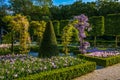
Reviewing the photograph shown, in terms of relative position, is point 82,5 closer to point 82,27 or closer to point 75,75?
point 82,27

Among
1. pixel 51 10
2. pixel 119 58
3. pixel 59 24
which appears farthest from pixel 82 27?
pixel 51 10

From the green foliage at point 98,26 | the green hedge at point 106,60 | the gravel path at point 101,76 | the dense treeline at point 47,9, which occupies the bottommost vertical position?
the gravel path at point 101,76

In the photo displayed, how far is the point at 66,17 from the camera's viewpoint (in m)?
59.2

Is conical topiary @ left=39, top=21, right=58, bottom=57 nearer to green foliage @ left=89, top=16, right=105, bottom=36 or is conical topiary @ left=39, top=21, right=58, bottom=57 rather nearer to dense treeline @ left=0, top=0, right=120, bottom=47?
green foliage @ left=89, top=16, right=105, bottom=36

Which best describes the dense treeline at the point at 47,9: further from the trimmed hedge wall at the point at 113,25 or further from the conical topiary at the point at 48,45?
the conical topiary at the point at 48,45

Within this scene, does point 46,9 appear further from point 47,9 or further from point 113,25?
point 113,25

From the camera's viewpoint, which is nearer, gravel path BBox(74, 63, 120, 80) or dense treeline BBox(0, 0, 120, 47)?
gravel path BBox(74, 63, 120, 80)

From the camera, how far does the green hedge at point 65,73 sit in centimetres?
995

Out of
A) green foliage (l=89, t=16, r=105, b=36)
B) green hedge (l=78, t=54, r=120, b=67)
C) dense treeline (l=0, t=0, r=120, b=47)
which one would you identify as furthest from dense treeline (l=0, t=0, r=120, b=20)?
green hedge (l=78, t=54, r=120, b=67)

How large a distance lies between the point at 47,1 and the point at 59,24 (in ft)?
81.3

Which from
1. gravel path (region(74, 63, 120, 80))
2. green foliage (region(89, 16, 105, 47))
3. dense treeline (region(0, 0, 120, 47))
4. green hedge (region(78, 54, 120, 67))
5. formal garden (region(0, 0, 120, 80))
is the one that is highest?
dense treeline (region(0, 0, 120, 47))

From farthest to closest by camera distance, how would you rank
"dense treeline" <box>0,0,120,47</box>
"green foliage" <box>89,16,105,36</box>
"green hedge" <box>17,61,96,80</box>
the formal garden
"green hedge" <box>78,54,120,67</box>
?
"dense treeline" <box>0,0,120,47</box>
"green foliage" <box>89,16,105,36</box>
"green hedge" <box>78,54,120,67</box>
the formal garden
"green hedge" <box>17,61,96,80</box>

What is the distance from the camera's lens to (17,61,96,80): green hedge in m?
9.95

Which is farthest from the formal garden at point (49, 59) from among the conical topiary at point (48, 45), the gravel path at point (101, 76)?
the gravel path at point (101, 76)
